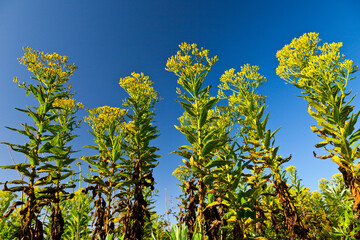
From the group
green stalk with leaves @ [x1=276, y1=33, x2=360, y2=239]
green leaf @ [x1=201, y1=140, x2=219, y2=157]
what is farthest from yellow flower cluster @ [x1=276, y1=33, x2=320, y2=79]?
green leaf @ [x1=201, y1=140, x2=219, y2=157]

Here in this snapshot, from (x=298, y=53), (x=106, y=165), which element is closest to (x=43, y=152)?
(x=106, y=165)

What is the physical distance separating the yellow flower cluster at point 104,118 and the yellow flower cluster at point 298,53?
638 centimetres

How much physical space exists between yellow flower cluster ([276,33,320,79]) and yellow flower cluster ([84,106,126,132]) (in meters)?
6.38

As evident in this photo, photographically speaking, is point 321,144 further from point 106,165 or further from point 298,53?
point 106,165

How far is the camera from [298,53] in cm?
718

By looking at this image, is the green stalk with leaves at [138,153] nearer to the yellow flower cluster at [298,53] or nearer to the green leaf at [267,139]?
the green leaf at [267,139]

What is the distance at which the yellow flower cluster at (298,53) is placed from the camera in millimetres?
6965

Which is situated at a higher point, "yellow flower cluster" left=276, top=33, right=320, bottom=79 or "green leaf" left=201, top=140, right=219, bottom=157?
"yellow flower cluster" left=276, top=33, right=320, bottom=79

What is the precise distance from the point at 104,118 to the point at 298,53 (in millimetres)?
7617

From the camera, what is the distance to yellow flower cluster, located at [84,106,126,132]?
618cm

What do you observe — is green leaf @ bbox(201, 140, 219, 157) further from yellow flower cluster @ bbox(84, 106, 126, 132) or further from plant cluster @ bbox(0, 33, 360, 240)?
yellow flower cluster @ bbox(84, 106, 126, 132)

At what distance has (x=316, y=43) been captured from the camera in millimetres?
7020

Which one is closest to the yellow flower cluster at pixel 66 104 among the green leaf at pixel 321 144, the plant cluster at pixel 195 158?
the plant cluster at pixel 195 158

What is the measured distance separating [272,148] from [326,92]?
7.64ft
